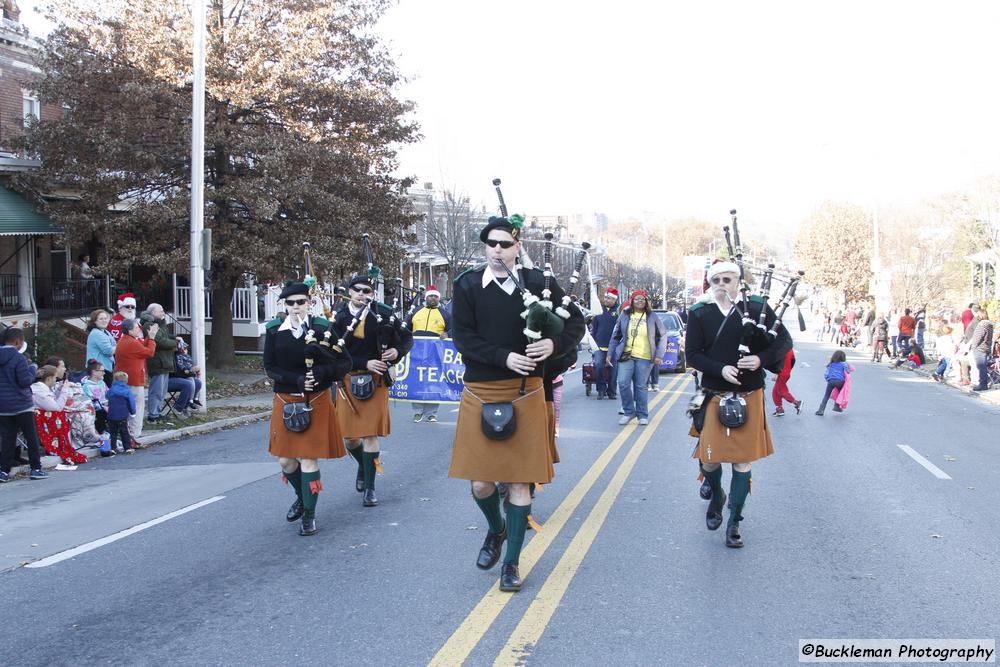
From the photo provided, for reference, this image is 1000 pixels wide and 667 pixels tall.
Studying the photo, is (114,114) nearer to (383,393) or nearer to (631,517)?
(383,393)

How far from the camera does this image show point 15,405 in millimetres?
10062

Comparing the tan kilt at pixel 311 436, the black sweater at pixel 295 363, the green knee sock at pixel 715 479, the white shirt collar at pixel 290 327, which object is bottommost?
the green knee sock at pixel 715 479

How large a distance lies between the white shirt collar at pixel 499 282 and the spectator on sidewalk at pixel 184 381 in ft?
34.6

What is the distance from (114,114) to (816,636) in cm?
1821

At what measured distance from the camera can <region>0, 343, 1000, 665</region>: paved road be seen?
15.9 ft

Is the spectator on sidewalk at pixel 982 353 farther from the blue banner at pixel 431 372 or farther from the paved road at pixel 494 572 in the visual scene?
the blue banner at pixel 431 372

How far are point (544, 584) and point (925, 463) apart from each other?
6.68m

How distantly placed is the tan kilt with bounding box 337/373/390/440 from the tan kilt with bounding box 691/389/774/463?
9.59ft

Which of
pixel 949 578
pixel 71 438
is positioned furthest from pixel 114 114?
pixel 949 578

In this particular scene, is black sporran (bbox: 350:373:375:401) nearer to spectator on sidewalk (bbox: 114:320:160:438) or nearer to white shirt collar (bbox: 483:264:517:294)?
white shirt collar (bbox: 483:264:517:294)

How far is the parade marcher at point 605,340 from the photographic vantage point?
53.3 ft

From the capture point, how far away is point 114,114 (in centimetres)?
1900

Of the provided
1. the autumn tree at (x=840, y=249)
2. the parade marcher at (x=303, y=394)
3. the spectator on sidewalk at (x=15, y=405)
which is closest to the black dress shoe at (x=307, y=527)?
the parade marcher at (x=303, y=394)

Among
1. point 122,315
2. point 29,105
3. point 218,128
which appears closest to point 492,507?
point 122,315
